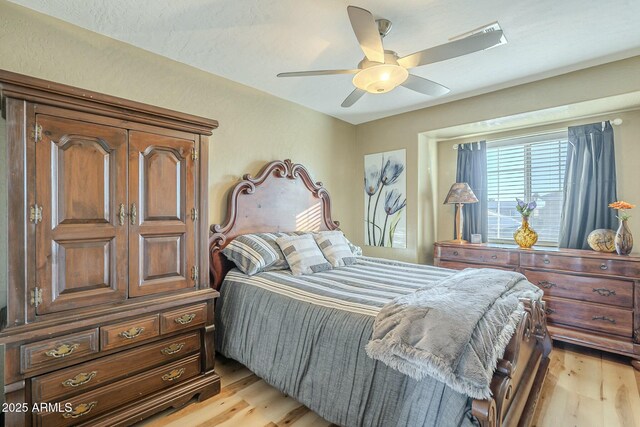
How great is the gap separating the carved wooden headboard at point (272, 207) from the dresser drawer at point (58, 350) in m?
1.10

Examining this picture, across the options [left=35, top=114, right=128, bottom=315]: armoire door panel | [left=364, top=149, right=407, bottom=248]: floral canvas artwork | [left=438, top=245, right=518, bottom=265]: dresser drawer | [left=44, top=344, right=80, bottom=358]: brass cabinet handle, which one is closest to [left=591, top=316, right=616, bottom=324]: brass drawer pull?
[left=438, top=245, right=518, bottom=265]: dresser drawer

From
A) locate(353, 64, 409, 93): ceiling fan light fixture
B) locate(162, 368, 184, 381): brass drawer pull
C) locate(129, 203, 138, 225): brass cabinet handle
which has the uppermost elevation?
locate(353, 64, 409, 93): ceiling fan light fixture

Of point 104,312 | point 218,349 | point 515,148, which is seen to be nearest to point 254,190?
point 218,349

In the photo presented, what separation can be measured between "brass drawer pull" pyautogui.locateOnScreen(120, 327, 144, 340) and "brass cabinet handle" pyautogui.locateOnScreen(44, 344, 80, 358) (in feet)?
0.68

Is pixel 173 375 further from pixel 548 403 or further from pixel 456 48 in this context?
pixel 456 48

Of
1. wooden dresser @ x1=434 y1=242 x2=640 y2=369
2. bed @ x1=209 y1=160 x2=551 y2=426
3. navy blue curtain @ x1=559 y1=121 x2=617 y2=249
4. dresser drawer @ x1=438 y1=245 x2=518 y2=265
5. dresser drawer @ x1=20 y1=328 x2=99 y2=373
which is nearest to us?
bed @ x1=209 y1=160 x2=551 y2=426

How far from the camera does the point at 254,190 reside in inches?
121

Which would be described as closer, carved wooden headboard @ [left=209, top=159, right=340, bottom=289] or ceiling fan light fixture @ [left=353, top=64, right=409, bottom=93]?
ceiling fan light fixture @ [left=353, top=64, right=409, bottom=93]

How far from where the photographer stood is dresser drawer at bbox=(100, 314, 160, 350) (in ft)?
5.40

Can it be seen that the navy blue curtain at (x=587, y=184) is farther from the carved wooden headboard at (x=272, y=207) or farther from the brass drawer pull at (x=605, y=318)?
the carved wooden headboard at (x=272, y=207)

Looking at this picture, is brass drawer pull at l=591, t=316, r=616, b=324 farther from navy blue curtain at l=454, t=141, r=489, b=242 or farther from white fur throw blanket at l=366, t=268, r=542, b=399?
white fur throw blanket at l=366, t=268, r=542, b=399

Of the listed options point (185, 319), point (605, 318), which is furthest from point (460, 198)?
point (185, 319)

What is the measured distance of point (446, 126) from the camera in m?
3.54

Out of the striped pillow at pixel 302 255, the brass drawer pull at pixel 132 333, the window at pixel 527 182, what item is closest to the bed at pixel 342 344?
the striped pillow at pixel 302 255
